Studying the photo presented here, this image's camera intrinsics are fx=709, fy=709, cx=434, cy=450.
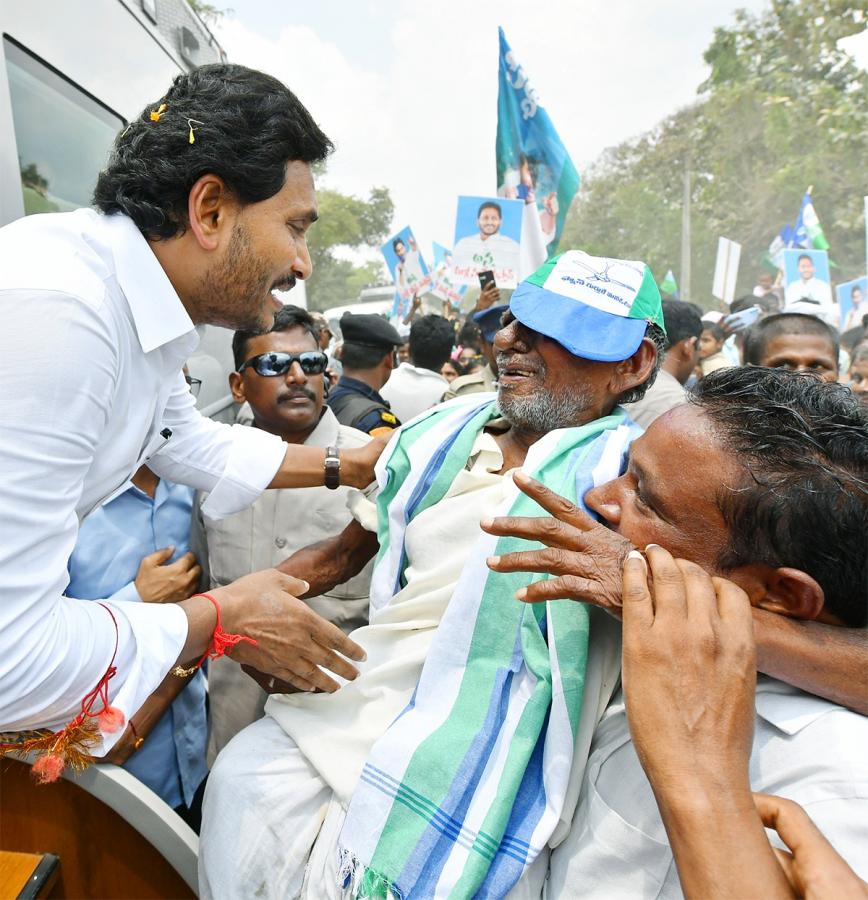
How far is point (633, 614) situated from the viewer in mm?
1050

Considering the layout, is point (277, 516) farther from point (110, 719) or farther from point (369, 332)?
point (369, 332)

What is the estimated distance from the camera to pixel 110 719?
1.47 m

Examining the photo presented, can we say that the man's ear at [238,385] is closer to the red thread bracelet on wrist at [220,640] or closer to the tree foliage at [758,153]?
the red thread bracelet on wrist at [220,640]

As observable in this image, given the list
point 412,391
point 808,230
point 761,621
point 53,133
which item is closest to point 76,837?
point 761,621

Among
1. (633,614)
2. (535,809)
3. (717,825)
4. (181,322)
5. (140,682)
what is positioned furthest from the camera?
(181,322)

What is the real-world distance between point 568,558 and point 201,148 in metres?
1.31

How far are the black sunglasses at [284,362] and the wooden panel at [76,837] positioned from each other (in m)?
1.63

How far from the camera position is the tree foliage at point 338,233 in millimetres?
37844

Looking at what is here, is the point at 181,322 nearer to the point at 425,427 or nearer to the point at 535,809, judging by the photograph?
the point at 425,427

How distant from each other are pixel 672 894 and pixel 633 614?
51cm

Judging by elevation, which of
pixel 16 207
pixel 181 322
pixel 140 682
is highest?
pixel 16 207

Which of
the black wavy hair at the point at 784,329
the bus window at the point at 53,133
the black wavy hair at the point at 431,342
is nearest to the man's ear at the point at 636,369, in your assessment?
the black wavy hair at the point at 784,329

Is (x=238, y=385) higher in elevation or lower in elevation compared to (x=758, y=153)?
lower

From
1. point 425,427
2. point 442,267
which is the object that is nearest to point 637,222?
point 442,267
